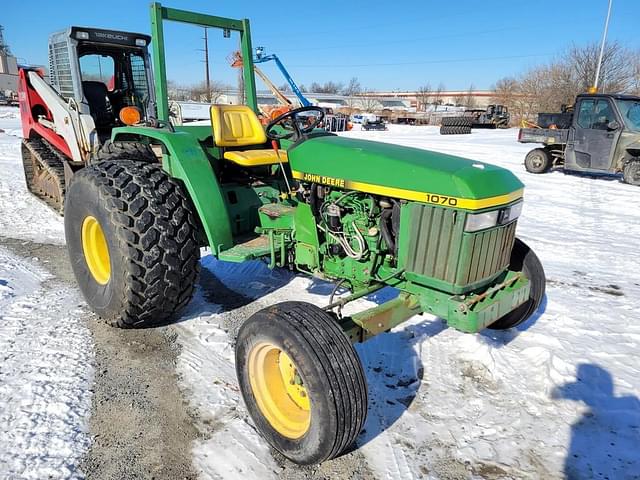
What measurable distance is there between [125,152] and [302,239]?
5.34 ft

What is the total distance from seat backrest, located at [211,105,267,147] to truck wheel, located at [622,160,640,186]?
929 centimetres

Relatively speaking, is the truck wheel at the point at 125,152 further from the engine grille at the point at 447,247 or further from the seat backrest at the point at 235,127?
the engine grille at the point at 447,247

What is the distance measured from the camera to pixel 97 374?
9.21 ft

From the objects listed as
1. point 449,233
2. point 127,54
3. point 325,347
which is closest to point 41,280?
point 325,347

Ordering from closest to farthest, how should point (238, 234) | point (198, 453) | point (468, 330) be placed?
point (198, 453) → point (468, 330) → point (238, 234)

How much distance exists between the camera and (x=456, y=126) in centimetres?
2714

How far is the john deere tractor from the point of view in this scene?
2.19 metres

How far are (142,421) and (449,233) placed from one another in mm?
1865

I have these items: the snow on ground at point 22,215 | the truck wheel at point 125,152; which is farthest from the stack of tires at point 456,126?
the truck wheel at point 125,152

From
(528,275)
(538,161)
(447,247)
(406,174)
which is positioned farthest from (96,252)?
(538,161)

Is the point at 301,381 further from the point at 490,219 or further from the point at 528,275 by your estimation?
the point at 528,275

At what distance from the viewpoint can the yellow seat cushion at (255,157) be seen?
3.16m

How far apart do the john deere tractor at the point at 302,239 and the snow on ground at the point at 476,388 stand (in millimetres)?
244

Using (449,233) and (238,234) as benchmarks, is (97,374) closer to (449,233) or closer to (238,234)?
(238,234)
